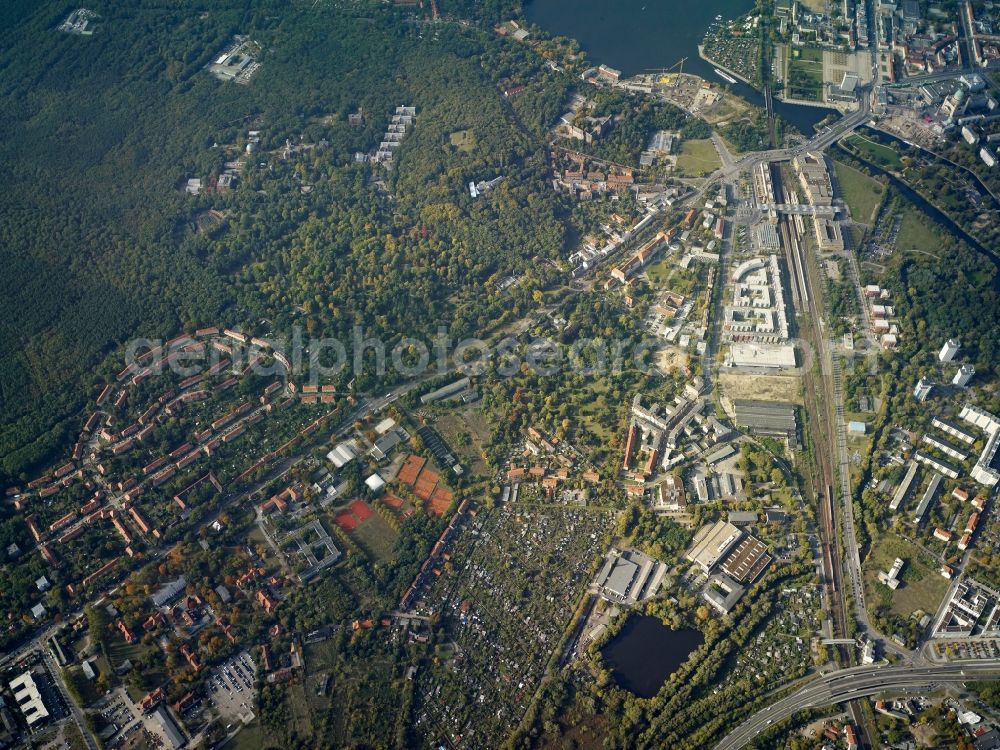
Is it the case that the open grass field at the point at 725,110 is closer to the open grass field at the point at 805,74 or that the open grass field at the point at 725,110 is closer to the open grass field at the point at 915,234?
the open grass field at the point at 805,74

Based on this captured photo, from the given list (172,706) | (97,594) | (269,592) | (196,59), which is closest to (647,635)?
(269,592)

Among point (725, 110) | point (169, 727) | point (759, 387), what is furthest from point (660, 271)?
point (169, 727)

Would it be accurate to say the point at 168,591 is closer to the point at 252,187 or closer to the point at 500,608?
the point at 500,608

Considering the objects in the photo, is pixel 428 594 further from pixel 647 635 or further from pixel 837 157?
pixel 837 157

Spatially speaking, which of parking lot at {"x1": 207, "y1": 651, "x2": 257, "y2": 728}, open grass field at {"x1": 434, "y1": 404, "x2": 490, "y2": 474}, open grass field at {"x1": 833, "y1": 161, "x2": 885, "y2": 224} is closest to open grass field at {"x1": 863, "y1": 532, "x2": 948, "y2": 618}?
open grass field at {"x1": 434, "y1": 404, "x2": 490, "y2": 474}

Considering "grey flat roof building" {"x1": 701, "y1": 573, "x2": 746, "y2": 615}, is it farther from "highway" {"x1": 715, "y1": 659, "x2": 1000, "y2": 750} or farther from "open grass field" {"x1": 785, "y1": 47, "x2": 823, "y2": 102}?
"open grass field" {"x1": 785, "y1": 47, "x2": 823, "y2": 102}
